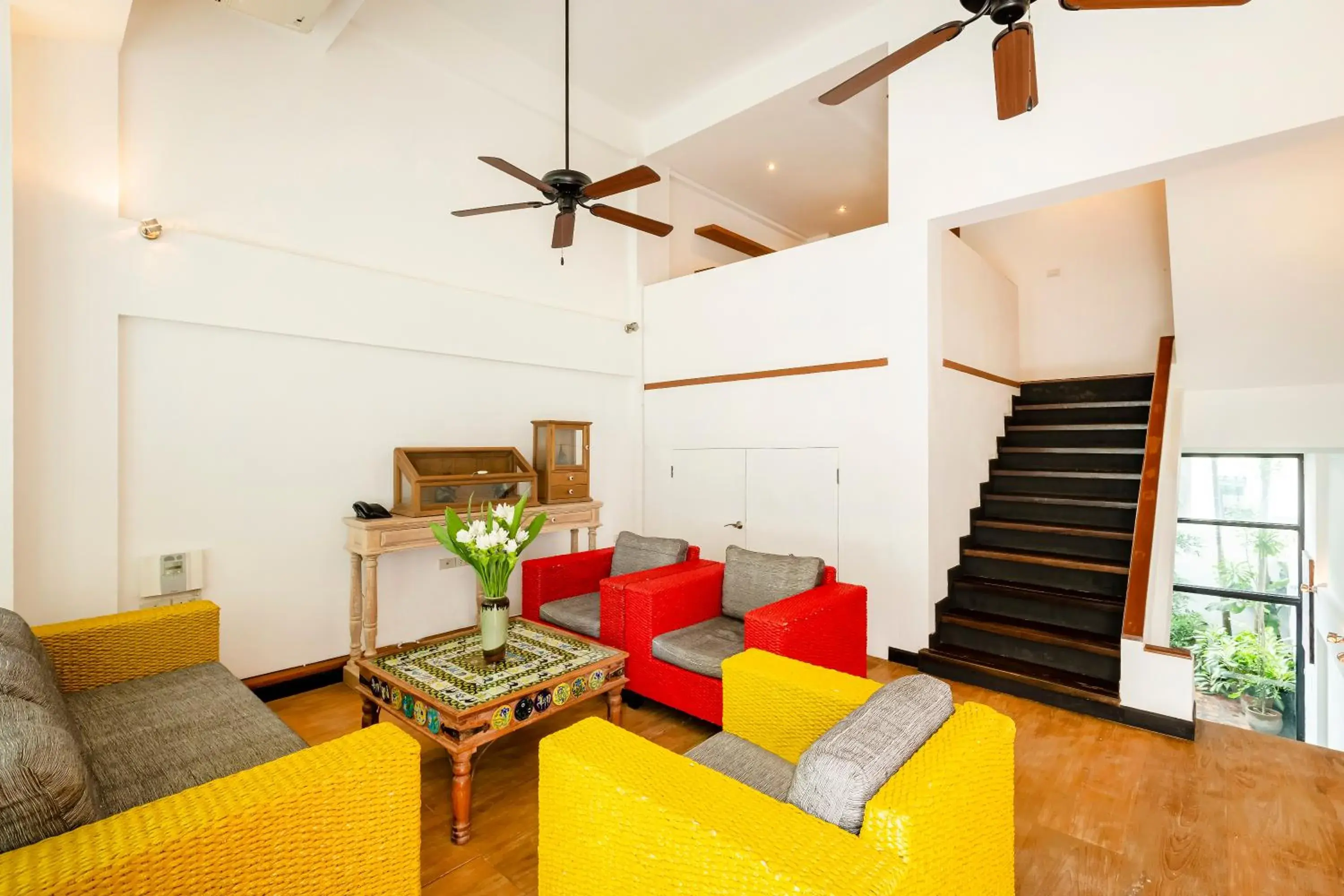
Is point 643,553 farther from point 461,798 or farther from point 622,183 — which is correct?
point 622,183

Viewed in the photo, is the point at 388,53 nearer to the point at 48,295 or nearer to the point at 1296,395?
the point at 48,295

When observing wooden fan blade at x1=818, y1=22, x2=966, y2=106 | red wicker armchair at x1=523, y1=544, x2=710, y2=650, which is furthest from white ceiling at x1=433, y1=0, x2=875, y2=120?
red wicker armchair at x1=523, y1=544, x2=710, y2=650

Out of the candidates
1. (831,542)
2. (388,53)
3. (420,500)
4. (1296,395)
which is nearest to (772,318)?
(831,542)

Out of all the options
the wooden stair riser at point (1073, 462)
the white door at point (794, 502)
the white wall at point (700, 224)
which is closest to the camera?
the white door at point (794, 502)

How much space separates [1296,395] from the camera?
4.33 meters

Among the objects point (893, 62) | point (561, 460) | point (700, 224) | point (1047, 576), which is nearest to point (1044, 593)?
point (1047, 576)

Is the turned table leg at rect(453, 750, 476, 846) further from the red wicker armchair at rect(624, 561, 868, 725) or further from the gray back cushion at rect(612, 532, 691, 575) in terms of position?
the gray back cushion at rect(612, 532, 691, 575)

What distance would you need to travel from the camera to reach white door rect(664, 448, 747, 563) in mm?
4934

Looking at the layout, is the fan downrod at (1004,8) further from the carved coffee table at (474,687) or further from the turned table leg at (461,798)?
the turned table leg at (461,798)

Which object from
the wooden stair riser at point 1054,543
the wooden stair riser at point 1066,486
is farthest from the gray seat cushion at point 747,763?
the wooden stair riser at point 1066,486

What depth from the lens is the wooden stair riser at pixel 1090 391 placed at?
5.26m

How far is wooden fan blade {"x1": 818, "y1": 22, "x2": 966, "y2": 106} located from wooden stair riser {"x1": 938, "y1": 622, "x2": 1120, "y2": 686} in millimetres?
3176

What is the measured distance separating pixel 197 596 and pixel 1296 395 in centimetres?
715

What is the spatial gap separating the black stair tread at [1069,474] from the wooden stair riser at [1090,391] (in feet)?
3.44
